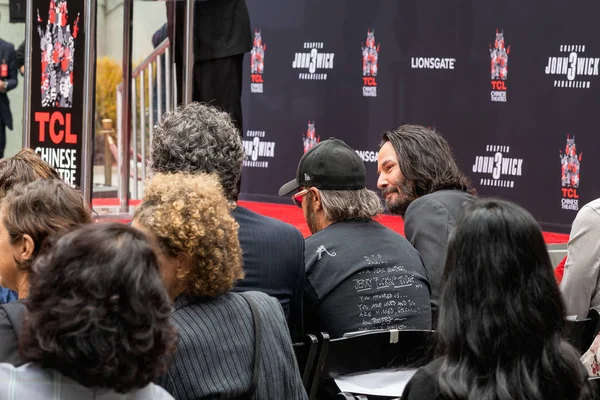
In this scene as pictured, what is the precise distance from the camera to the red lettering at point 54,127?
4.63 m

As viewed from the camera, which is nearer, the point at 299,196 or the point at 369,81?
the point at 299,196

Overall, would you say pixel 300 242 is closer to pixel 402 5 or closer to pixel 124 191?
pixel 124 191

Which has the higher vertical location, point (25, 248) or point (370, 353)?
point (25, 248)

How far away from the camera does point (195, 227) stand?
1916 mm

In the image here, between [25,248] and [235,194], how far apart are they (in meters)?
Result: 0.91

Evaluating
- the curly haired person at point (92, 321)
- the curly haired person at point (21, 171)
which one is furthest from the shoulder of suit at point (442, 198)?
the curly haired person at point (92, 321)

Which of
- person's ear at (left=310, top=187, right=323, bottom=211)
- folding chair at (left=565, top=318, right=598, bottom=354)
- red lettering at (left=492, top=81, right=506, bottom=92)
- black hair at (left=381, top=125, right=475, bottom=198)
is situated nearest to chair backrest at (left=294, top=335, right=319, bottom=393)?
person's ear at (left=310, top=187, right=323, bottom=211)

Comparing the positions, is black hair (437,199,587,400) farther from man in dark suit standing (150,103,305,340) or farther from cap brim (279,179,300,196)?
cap brim (279,179,300,196)

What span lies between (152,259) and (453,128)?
20.8 ft

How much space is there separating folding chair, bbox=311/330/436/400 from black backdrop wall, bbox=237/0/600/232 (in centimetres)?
459

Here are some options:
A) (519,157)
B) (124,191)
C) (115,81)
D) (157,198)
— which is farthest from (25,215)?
(115,81)

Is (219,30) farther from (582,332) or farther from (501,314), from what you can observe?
(501,314)

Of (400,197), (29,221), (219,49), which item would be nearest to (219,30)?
(219,49)

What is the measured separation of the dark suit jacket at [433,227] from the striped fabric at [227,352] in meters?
1.16
